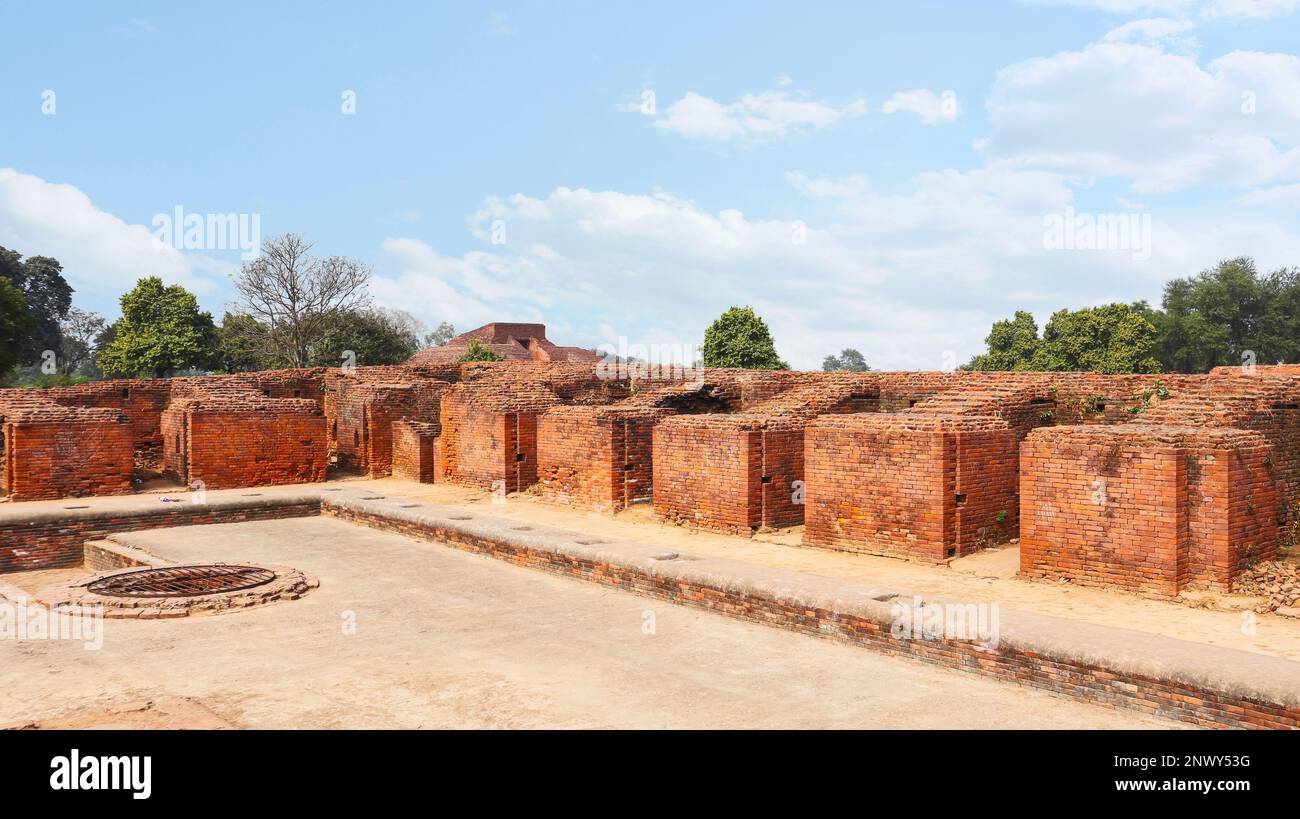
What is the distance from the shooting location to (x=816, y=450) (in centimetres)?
947

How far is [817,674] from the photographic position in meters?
5.43

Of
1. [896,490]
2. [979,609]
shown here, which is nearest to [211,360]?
[896,490]

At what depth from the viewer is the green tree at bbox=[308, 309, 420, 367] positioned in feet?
113

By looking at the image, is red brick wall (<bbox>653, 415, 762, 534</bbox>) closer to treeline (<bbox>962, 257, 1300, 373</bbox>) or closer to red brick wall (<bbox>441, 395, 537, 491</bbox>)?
red brick wall (<bbox>441, 395, 537, 491</bbox>)

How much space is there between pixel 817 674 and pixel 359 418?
47.6 feet

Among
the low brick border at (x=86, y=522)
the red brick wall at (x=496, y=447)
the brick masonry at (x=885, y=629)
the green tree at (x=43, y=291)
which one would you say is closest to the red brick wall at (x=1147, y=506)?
the brick masonry at (x=885, y=629)

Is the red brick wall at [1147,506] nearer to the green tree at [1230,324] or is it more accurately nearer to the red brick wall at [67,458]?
the red brick wall at [67,458]

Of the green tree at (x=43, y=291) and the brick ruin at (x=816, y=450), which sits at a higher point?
the green tree at (x=43, y=291)

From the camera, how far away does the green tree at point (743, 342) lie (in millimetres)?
30969

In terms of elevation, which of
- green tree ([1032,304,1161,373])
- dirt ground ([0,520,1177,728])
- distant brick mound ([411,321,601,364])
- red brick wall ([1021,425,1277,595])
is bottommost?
dirt ground ([0,520,1177,728])

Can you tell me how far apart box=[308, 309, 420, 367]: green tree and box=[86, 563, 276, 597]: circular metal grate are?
26400 millimetres

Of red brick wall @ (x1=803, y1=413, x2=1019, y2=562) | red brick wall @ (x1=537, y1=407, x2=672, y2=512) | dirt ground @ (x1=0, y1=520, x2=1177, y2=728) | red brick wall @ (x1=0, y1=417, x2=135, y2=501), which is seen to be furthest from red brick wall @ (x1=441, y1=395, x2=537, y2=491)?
dirt ground @ (x1=0, y1=520, x2=1177, y2=728)

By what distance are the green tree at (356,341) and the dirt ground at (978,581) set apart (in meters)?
24.0
